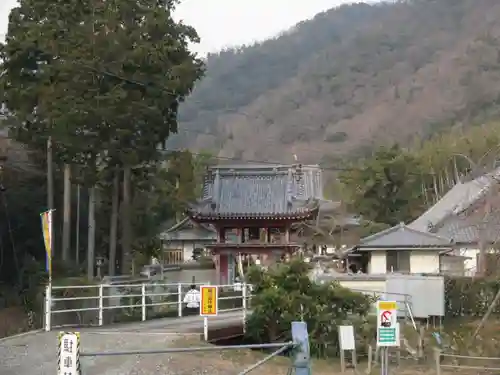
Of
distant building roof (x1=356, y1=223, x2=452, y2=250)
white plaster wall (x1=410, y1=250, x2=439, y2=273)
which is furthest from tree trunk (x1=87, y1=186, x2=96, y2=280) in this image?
white plaster wall (x1=410, y1=250, x2=439, y2=273)

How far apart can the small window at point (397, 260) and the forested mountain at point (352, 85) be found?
181ft

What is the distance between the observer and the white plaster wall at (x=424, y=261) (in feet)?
107

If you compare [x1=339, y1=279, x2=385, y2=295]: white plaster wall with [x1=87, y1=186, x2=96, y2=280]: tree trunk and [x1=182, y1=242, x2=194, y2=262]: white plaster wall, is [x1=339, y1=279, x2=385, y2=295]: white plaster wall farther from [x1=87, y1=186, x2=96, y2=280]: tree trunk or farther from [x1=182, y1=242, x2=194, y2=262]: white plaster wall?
[x1=182, y1=242, x2=194, y2=262]: white plaster wall

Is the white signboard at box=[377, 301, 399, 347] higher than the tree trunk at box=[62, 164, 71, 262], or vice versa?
the tree trunk at box=[62, 164, 71, 262]

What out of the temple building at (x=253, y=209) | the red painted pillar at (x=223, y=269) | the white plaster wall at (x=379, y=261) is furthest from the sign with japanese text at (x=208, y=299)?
the white plaster wall at (x=379, y=261)

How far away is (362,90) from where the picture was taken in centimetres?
11369

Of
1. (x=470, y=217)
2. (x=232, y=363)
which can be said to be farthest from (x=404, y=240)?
(x=232, y=363)

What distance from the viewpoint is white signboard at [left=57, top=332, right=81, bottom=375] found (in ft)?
20.7

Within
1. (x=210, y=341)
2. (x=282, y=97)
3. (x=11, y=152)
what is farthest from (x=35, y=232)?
(x=282, y=97)

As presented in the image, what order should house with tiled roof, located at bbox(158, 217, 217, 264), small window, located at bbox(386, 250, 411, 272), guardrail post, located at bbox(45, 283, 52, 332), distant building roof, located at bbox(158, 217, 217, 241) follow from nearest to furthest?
guardrail post, located at bbox(45, 283, 52, 332) → small window, located at bbox(386, 250, 411, 272) → distant building roof, located at bbox(158, 217, 217, 241) → house with tiled roof, located at bbox(158, 217, 217, 264)

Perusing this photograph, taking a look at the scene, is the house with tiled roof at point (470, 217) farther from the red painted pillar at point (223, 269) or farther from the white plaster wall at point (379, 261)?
the red painted pillar at point (223, 269)

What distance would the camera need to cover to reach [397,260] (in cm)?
3312

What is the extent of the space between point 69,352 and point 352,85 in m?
111

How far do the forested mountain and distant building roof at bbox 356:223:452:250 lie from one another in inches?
2162
